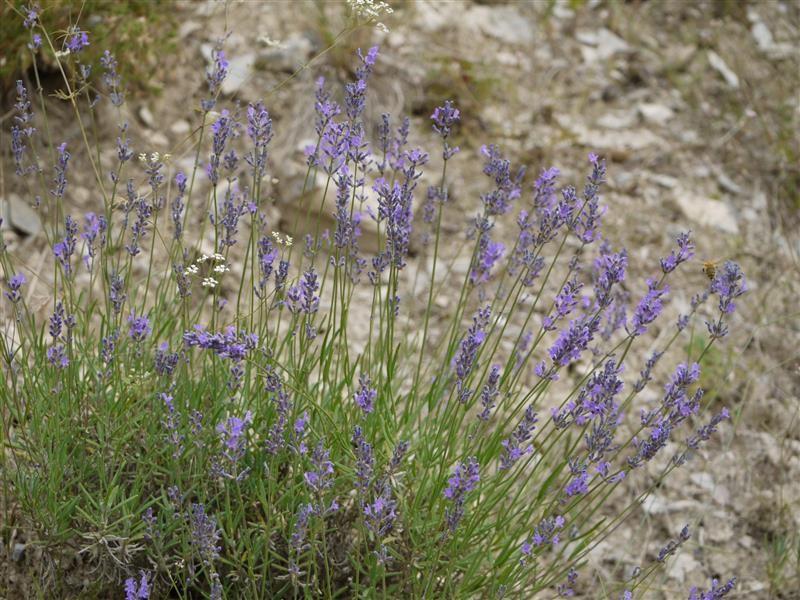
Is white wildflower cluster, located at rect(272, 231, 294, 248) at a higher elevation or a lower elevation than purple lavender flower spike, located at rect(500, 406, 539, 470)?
higher

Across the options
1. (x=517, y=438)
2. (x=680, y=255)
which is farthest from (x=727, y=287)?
(x=517, y=438)

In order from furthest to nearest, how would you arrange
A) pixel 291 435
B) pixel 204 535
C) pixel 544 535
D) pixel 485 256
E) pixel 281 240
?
pixel 485 256
pixel 281 240
pixel 544 535
pixel 291 435
pixel 204 535

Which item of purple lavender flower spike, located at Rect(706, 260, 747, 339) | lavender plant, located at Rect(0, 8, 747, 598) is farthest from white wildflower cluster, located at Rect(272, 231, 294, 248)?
purple lavender flower spike, located at Rect(706, 260, 747, 339)

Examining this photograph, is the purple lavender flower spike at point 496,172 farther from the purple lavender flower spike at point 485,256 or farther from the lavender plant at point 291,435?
the purple lavender flower spike at point 485,256

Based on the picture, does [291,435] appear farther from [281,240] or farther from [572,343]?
[572,343]

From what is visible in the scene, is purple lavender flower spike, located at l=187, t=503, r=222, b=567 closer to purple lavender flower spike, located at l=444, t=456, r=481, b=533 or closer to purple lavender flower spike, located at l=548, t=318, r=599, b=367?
purple lavender flower spike, located at l=444, t=456, r=481, b=533

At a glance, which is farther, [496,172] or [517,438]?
[496,172]

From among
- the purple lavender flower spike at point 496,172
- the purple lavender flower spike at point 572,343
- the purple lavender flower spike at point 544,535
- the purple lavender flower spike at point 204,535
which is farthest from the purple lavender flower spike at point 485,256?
the purple lavender flower spike at point 204,535

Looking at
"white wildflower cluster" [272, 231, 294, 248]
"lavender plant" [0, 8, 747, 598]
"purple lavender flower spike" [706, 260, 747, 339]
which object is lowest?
"lavender plant" [0, 8, 747, 598]

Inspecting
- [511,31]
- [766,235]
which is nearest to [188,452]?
[766,235]

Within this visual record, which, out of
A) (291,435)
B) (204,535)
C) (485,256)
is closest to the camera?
(204,535)

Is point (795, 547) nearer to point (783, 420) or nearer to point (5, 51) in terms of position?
point (783, 420)

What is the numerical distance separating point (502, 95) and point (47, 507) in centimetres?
382

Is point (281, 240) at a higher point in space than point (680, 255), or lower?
lower
